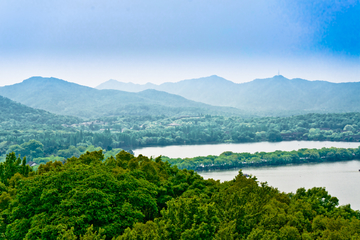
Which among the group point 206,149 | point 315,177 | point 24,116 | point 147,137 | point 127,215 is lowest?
point 315,177

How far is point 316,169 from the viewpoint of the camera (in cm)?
4253

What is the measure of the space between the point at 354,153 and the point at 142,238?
52.3 metres

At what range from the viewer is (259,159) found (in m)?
45.2

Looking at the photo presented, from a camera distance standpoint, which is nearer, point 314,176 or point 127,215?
point 127,215

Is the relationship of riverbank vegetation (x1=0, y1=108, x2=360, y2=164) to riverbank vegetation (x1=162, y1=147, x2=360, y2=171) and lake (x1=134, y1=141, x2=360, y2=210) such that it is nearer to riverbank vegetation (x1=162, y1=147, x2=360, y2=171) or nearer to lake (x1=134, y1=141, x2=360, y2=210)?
riverbank vegetation (x1=162, y1=147, x2=360, y2=171)

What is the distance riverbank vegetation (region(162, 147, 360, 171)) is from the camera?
42.8 metres

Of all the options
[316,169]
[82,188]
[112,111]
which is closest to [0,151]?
[316,169]

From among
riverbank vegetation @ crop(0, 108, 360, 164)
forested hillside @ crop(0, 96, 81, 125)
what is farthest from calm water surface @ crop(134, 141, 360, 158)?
forested hillside @ crop(0, 96, 81, 125)

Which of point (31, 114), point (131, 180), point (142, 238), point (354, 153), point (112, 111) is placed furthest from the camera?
point (112, 111)

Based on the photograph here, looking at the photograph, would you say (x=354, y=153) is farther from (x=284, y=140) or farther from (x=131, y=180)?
(x=131, y=180)

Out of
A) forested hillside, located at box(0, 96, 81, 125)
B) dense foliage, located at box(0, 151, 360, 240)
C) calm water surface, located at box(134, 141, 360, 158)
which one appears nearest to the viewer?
dense foliage, located at box(0, 151, 360, 240)

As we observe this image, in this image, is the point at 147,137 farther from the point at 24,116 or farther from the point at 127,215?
the point at 127,215

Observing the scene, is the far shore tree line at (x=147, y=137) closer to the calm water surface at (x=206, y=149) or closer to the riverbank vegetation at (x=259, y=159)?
the calm water surface at (x=206, y=149)

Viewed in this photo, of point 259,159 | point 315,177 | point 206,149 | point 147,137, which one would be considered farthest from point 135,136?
point 315,177
